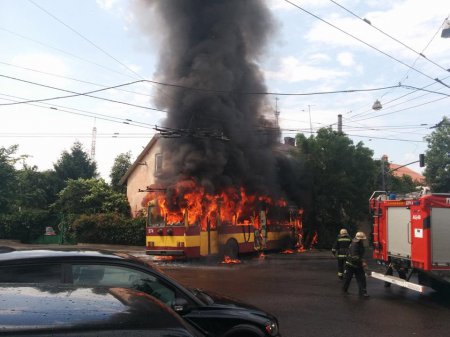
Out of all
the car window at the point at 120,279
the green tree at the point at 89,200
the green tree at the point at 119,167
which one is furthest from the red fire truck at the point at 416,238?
the green tree at the point at 119,167

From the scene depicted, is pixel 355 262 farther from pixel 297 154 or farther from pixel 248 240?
pixel 297 154

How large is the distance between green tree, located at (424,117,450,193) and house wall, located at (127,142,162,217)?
23853 millimetres

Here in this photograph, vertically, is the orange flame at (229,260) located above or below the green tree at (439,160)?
below

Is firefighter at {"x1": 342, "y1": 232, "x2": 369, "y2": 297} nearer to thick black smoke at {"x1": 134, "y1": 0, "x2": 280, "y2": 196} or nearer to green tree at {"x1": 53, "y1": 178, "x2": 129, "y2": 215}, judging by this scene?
thick black smoke at {"x1": 134, "y1": 0, "x2": 280, "y2": 196}

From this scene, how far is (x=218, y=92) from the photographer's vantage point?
2267cm

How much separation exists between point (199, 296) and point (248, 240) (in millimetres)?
14649

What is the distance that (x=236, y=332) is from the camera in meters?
4.41

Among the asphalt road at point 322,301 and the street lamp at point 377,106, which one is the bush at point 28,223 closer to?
the asphalt road at point 322,301

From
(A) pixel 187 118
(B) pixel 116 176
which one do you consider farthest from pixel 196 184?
(B) pixel 116 176

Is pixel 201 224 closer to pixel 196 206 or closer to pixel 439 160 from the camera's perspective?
pixel 196 206

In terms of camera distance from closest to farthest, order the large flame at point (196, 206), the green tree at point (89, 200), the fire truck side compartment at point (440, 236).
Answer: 1. the fire truck side compartment at point (440, 236)
2. the large flame at point (196, 206)
3. the green tree at point (89, 200)

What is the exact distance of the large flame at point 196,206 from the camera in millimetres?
17406

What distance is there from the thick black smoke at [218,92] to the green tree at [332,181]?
279 cm

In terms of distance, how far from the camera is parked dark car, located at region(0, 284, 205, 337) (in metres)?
1.60
